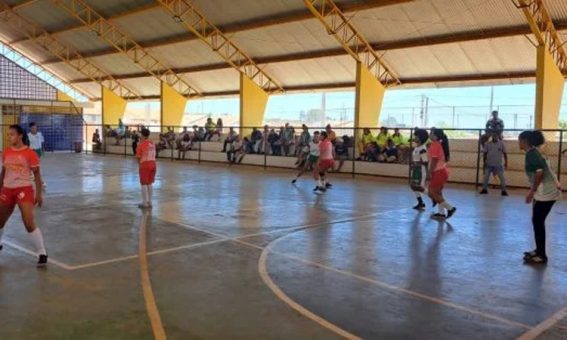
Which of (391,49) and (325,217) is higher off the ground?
(391,49)

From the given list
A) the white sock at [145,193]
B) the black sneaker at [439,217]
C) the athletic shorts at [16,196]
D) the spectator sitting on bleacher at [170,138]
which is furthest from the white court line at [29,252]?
the spectator sitting on bleacher at [170,138]

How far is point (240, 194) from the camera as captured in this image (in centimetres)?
1443

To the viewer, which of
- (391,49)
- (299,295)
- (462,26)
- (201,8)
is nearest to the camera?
(299,295)

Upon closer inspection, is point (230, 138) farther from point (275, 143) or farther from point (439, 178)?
point (439, 178)

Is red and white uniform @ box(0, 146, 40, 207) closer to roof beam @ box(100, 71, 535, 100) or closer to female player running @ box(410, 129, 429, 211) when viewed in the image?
female player running @ box(410, 129, 429, 211)

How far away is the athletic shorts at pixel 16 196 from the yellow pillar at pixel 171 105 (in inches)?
1135

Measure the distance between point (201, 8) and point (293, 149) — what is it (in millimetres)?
8068

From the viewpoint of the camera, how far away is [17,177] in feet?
21.2

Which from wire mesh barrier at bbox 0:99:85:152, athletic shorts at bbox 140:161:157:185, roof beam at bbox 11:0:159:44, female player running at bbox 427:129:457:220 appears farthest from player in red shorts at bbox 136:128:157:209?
wire mesh barrier at bbox 0:99:85:152

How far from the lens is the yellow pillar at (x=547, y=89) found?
18.7 m

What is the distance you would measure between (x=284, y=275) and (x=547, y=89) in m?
16.2

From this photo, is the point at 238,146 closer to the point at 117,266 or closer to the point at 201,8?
the point at 201,8

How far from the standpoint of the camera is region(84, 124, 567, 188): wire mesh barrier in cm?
1766

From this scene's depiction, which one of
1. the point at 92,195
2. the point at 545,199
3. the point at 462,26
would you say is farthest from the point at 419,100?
the point at 545,199
